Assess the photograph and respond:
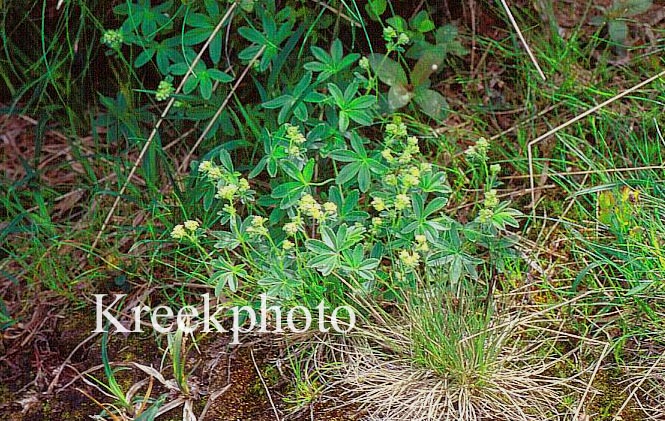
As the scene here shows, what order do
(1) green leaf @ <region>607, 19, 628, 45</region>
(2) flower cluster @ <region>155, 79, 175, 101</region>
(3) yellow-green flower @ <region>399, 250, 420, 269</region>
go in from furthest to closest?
(1) green leaf @ <region>607, 19, 628, 45</region>, (2) flower cluster @ <region>155, 79, 175, 101</region>, (3) yellow-green flower @ <region>399, 250, 420, 269</region>

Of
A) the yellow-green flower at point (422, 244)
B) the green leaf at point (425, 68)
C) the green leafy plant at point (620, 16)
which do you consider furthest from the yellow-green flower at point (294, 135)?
the green leafy plant at point (620, 16)

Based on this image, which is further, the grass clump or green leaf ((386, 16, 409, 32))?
green leaf ((386, 16, 409, 32))

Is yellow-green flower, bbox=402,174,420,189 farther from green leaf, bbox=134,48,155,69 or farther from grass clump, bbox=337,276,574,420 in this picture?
green leaf, bbox=134,48,155,69

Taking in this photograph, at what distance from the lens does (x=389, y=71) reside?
1.86 meters

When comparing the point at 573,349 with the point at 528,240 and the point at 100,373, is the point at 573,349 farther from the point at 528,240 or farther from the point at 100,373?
the point at 100,373

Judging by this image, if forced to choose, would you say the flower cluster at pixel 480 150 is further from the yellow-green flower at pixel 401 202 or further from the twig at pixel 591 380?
the twig at pixel 591 380

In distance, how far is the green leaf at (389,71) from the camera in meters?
1.85

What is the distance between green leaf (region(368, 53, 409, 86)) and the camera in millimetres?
1852

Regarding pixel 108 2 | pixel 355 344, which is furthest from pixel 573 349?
pixel 108 2

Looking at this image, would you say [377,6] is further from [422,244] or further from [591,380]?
[591,380]

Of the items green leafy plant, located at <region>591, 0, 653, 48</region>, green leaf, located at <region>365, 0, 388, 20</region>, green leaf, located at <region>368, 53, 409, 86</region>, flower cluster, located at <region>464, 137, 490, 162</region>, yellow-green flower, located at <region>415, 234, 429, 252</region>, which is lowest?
green leafy plant, located at <region>591, 0, 653, 48</region>

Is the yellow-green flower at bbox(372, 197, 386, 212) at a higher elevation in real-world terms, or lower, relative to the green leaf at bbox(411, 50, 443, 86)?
higher

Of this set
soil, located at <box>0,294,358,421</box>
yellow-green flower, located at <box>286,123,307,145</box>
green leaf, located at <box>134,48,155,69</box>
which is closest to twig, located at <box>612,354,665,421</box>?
soil, located at <box>0,294,358,421</box>

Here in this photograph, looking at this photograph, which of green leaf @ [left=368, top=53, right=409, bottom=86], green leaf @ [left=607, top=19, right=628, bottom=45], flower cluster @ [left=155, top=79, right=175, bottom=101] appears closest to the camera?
flower cluster @ [left=155, top=79, right=175, bottom=101]
